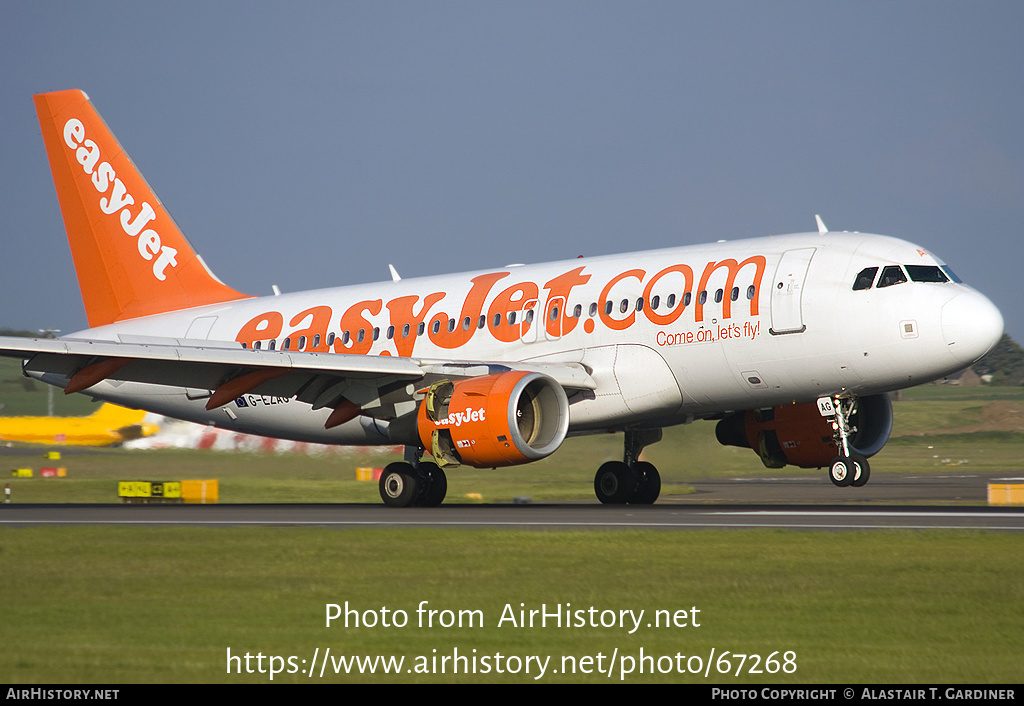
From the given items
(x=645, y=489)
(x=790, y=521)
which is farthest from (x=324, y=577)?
(x=645, y=489)

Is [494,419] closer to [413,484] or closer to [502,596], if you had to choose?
[413,484]

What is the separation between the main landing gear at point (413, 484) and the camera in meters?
25.4

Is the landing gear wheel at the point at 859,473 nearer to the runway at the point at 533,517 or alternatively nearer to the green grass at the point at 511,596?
the runway at the point at 533,517

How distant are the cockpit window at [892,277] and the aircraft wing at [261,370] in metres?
5.57

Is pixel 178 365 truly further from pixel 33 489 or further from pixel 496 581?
pixel 496 581

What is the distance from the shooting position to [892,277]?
22.5 m

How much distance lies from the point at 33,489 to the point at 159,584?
2042cm

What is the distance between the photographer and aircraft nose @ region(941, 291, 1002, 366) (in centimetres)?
2183

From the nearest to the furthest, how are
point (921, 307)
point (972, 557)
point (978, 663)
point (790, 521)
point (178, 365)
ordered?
1. point (978, 663)
2. point (972, 557)
3. point (790, 521)
4. point (921, 307)
5. point (178, 365)

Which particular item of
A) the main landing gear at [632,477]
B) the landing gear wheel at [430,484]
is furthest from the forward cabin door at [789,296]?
the landing gear wheel at [430,484]

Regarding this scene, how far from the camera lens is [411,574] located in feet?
44.4

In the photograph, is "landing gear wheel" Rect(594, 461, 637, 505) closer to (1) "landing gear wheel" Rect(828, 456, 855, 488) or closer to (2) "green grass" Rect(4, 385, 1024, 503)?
(2) "green grass" Rect(4, 385, 1024, 503)

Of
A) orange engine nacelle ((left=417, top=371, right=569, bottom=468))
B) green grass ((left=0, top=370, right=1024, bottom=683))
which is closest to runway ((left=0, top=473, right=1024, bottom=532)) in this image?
orange engine nacelle ((left=417, top=371, right=569, bottom=468))
